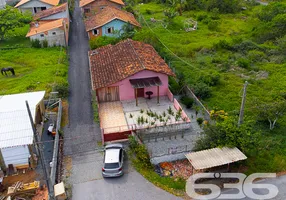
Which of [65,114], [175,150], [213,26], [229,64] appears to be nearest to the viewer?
[175,150]

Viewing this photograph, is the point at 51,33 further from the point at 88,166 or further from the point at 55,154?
the point at 88,166

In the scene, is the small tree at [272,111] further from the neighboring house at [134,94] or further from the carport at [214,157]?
the neighboring house at [134,94]

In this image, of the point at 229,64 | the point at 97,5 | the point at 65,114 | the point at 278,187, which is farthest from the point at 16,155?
the point at 97,5

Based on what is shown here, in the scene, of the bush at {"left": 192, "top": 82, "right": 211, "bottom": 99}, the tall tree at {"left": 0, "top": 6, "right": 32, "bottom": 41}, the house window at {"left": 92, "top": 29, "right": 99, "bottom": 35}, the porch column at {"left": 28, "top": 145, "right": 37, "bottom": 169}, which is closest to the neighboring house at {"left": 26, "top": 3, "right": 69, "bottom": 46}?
the tall tree at {"left": 0, "top": 6, "right": 32, "bottom": 41}

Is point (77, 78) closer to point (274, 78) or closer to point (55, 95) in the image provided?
point (55, 95)

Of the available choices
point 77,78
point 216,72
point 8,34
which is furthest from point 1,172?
point 8,34

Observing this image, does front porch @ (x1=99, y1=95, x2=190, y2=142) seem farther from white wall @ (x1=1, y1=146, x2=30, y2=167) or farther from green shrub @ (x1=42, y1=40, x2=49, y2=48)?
green shrub @ (x1=42, y1=40, x2=49, y2=48)
